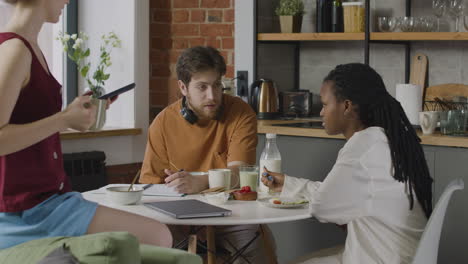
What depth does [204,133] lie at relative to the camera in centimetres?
312

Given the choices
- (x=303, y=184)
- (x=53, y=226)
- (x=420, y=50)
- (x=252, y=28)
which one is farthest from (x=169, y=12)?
(x=53, y=226)

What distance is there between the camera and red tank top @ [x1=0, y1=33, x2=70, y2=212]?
1.93 metres

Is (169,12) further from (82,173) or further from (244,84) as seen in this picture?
(82,173)

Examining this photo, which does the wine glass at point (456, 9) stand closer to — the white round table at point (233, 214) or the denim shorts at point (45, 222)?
the white round table at point (233, 214)

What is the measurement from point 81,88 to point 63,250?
3251 millimetres

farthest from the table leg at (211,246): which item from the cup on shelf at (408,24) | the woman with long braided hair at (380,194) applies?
the cup on shelf at (408,24)

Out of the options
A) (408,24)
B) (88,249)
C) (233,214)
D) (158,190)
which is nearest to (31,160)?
(88,249)

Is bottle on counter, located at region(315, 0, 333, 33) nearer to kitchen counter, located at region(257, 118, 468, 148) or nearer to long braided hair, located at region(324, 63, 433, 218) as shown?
kitchen counter, located at region(257, 118, 468, 148)

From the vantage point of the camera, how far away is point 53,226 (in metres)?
2.00

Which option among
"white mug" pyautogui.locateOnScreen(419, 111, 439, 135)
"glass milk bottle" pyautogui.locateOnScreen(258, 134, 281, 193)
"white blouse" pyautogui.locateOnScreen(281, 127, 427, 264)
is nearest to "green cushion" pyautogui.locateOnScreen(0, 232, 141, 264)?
"white blouse" pyautogui.locateOnScreen(281, 127, 427, 264)

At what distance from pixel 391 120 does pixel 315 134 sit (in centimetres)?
153

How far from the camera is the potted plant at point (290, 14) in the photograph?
449cm

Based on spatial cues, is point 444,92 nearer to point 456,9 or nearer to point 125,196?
point 456,9

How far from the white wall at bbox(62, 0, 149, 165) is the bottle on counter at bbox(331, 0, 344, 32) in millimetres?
1239
